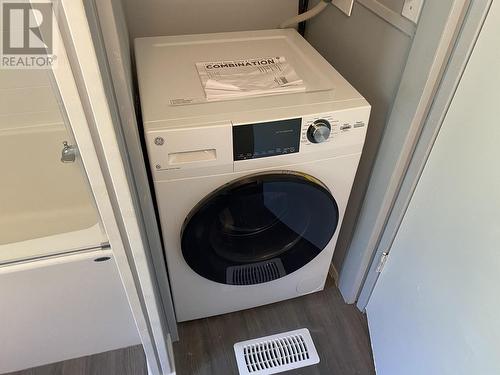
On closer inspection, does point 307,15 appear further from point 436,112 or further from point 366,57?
point 436,112

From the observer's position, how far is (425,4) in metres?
0.93

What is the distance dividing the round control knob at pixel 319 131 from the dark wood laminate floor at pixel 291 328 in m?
0.80

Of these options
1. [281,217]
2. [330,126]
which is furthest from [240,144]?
[281,217]

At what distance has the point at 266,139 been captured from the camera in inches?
39.7

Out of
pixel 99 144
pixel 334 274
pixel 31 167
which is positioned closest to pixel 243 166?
pixel 99 144

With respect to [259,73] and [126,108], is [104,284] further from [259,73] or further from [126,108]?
[259,73]

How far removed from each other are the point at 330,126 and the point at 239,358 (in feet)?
2.89

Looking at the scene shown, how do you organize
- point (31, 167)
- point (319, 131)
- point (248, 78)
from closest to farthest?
point (319, 131), point (248, 78), point (31, 167)

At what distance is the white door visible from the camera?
812mm

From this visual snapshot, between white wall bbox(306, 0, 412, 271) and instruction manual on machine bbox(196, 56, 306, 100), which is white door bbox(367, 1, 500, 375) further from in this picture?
instruction manual on machine bbox(196, 56, 306, 100)

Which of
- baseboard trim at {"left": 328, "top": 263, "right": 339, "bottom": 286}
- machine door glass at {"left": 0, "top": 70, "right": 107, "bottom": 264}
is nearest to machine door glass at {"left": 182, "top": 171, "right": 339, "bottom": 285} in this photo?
baseboard trim at {"left": 328, "top": 263, "right": 339, "bottom": 286}

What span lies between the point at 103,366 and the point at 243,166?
0.89 m

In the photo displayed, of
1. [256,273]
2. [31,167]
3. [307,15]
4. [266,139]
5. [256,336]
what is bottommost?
[256,336]

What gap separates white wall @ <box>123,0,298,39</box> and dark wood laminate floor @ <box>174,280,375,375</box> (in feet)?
3.61
